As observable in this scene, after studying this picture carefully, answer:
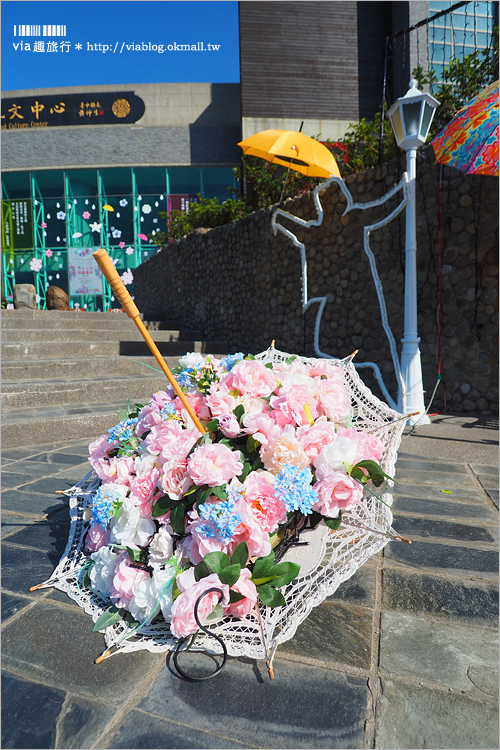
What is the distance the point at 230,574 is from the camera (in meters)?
1.12

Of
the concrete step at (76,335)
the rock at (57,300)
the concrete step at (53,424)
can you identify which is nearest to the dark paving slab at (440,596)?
the concrete step at (53,424)

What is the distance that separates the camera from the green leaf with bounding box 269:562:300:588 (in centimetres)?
121

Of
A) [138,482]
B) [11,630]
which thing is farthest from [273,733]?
[11,630]

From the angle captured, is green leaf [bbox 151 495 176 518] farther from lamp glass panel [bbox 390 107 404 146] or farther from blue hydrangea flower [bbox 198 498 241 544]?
lamp glass panel [bbox 390 107 404 146]

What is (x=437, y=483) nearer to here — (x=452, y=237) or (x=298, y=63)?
(x=452, y=237)

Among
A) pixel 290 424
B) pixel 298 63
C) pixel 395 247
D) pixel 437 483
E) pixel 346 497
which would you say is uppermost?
pixel 298 63

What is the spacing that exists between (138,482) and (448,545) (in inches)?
51.1

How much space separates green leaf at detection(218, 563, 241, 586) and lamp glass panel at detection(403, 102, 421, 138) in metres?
4.65

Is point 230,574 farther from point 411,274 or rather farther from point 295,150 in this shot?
point 295,150

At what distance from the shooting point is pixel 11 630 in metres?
1.30

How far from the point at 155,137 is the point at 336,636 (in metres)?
17.9

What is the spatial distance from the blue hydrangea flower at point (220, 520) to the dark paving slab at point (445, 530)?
1.12m

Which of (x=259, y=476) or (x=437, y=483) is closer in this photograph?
(x=259, y=476)

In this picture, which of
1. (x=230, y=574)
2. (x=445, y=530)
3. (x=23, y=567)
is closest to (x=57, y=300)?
(x=23, y=567)
